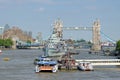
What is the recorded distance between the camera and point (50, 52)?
429 ft

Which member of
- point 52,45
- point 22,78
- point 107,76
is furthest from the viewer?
point 52,45

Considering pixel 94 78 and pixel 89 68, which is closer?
pixel 94 78

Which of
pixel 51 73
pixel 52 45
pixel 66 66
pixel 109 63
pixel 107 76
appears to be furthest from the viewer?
pixel 52 45

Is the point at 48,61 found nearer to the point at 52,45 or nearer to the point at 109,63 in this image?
the point at 109,63

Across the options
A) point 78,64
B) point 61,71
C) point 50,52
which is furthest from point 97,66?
point 50,52

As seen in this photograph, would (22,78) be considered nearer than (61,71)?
Yes

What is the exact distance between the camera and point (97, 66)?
83688 mm

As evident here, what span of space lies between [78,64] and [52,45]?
6512cm

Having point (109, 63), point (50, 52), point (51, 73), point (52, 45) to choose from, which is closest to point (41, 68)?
point (51, 73)

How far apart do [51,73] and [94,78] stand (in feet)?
30.3

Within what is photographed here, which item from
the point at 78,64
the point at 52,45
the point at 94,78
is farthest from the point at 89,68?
the point at 52,45

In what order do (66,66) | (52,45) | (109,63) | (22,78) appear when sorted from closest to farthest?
1. (22,78)
2. (66,66)
3. (109,63)
4. (52,45)

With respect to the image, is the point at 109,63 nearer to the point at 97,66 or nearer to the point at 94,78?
the point at 97,66

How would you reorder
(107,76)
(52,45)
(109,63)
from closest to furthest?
(107,76) < (109,63) < (52,45)
